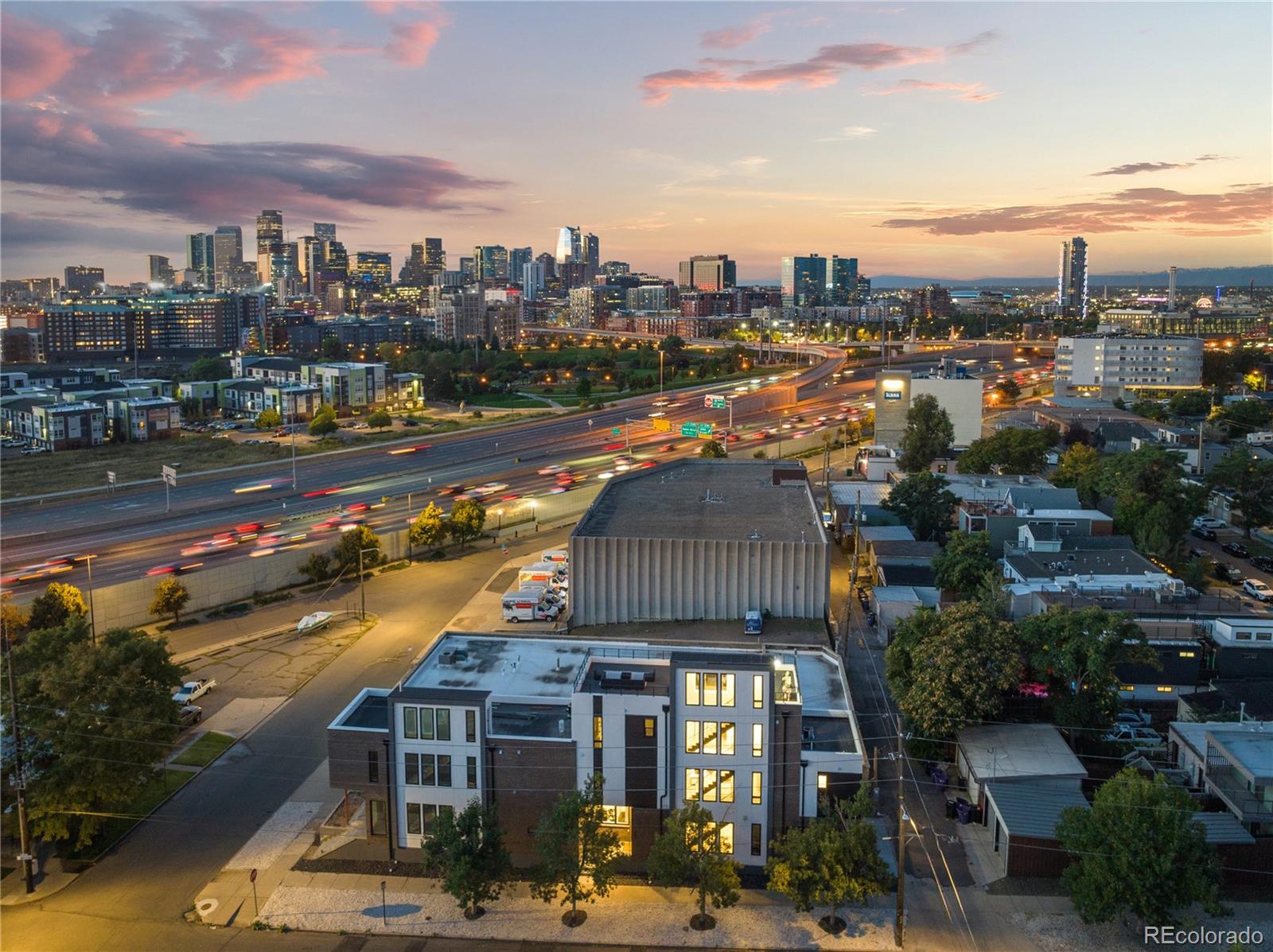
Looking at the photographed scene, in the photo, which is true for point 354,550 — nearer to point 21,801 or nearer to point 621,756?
point 21,801

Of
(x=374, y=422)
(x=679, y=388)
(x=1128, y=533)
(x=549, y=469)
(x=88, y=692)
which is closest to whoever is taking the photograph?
(x=88, y=692)

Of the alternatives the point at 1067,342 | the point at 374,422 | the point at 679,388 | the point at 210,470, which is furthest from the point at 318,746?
the point at 1067,342

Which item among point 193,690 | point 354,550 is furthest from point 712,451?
point 193,690

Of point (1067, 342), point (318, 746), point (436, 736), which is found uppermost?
point (1067, 342)

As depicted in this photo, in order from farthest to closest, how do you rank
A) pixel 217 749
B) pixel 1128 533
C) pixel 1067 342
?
1. pixel 1067 342
2. pixel 1128 533
3. pixel 217 749

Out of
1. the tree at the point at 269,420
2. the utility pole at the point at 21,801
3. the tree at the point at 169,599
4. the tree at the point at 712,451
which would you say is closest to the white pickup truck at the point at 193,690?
the tree at the point at 169,599

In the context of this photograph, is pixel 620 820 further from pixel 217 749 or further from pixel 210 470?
pixel 210 470

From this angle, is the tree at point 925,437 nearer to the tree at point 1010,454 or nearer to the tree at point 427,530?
the tree at point 1010,454
